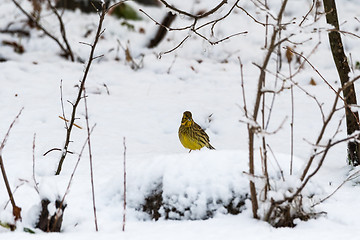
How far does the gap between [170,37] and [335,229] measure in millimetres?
6431

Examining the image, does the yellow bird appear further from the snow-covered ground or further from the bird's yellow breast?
the snow-covered ground

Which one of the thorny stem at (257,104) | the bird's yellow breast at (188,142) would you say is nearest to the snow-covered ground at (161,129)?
the thorny stem at (257,104)

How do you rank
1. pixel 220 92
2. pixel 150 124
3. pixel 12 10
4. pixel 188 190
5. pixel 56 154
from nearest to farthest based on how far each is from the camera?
pixel 188 190 < pixel 56 154 < pixel 150 124 < pixel 220 92 < pixel 12 10

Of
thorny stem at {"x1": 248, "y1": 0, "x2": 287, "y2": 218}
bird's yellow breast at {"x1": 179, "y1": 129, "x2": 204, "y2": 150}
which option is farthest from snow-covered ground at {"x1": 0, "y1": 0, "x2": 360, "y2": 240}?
bird's yellow breast at {"x1": 179, "y1": 129, "x2": 204, "y2": 150}

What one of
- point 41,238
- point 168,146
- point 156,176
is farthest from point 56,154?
point 41,238

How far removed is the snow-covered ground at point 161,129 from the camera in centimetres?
268

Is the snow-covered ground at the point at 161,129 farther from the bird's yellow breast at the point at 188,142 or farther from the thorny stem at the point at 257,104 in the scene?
the bird's yellow breast at the point at 188,142

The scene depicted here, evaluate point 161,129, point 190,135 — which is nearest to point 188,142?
point 190,135

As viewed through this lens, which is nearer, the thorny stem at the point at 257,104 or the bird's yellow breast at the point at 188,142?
the thorny stem at the point at 257,104

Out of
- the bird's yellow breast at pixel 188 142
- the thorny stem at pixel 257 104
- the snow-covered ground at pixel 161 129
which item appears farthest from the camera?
the bird's yellow breast at pixel 188 142

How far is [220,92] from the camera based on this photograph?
6320mm

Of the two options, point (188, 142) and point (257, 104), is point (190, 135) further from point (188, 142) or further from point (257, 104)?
point (257, 104)

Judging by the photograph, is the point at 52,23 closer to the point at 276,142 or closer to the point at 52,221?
the point at 276,142

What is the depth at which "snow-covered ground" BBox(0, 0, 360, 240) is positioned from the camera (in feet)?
8.79
